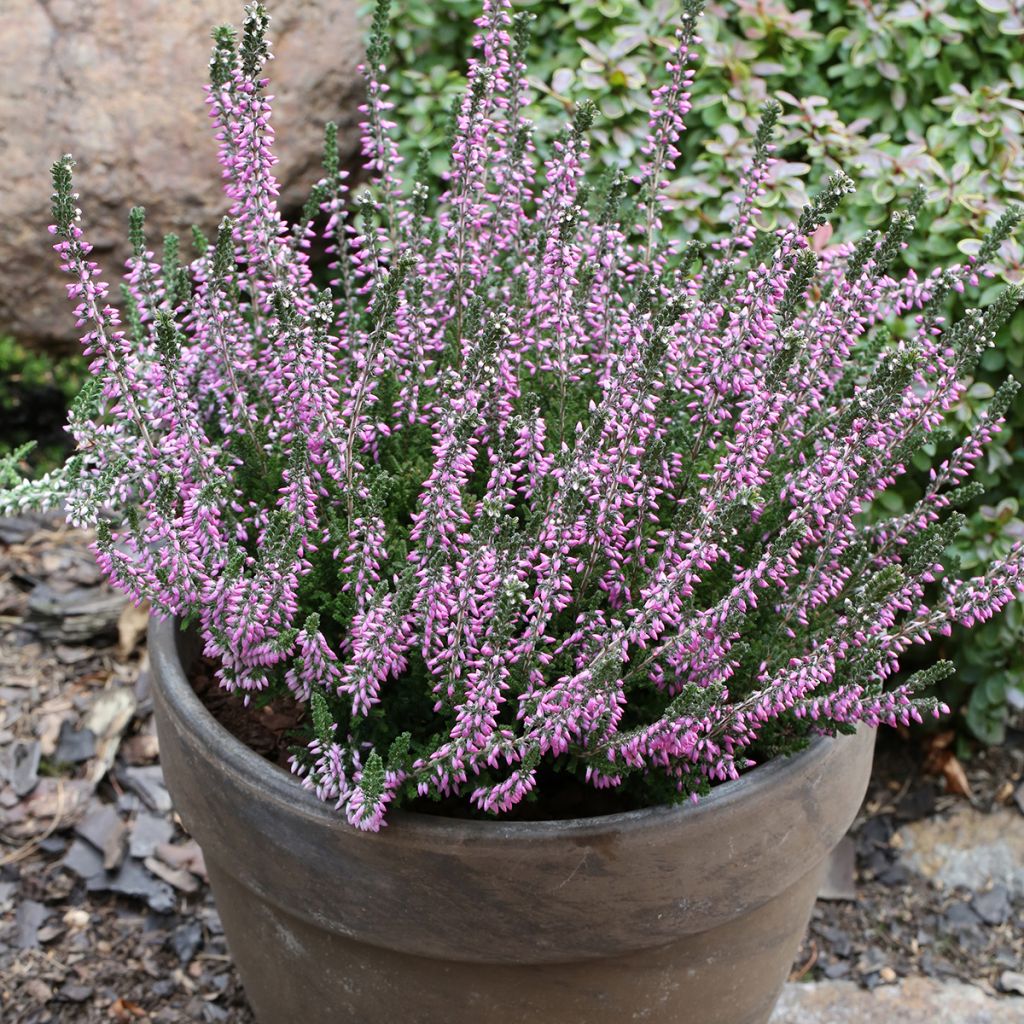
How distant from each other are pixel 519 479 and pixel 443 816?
488mm

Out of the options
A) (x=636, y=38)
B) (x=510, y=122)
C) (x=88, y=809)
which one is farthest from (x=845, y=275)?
(x=88, y=809)

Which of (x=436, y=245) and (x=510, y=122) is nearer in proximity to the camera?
Result: (x=510, y=122)

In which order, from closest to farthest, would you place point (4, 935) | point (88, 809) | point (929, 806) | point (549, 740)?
point (549, 740)
point (4, 935)
point (88, 809)
point (929, 806)

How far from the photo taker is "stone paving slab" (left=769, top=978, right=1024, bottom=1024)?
2848mm

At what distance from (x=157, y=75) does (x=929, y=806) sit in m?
2.94

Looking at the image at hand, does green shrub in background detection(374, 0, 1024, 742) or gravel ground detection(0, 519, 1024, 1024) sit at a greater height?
green shrub in background detection(374, 0, 1024, 742)

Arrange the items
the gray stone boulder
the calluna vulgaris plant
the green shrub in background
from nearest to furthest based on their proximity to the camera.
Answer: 1. the calluna vulgaris plant
2. the green shrub in background
3. the gray stone boulder

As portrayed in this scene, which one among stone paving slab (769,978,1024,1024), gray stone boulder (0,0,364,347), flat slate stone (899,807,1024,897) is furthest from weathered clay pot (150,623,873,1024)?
gray stone boulder (0,0,364,347)

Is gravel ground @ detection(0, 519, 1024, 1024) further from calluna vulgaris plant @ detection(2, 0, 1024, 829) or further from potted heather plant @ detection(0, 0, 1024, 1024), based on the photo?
calluna vulgaris plant @ detection(2, 0, 1024, 829)

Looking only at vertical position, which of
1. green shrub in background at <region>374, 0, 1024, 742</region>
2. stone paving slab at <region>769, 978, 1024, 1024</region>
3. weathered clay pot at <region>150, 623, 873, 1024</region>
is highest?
green shrub in background at <region>374, 0, 1024, 742</region>

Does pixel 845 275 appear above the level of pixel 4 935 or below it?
above

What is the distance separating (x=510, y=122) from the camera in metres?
2.21

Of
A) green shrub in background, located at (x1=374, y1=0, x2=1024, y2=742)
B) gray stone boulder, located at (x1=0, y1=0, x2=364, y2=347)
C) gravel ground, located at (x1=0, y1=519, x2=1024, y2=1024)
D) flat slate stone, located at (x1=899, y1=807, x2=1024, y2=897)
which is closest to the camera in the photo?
gravel ground, located at (x1=0, y1=519, x2=1024, y2=1024)

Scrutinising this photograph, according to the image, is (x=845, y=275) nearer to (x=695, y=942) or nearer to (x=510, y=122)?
(x=510, y=122)
